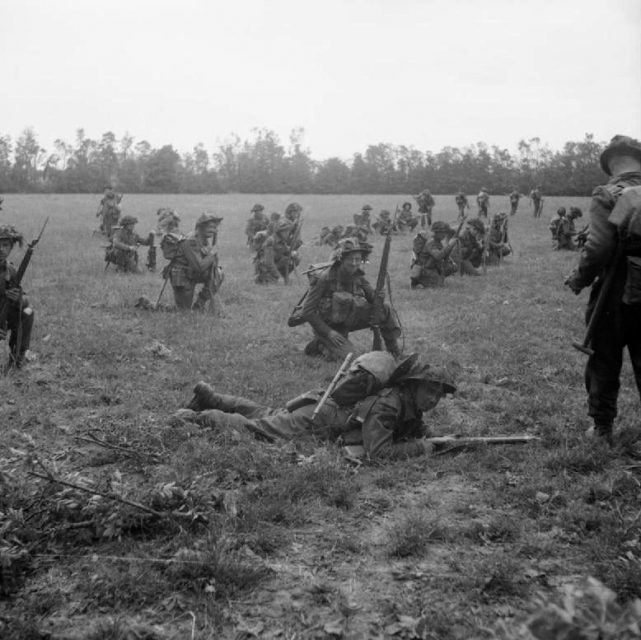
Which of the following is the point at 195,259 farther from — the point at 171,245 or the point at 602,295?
the point at 602,295

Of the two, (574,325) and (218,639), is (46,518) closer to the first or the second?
(218,639)

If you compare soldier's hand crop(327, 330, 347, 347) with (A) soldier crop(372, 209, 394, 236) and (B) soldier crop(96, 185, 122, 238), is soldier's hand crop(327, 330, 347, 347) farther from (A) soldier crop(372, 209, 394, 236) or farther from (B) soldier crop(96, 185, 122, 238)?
(A) soldier crop(372, 209, 394, 236)

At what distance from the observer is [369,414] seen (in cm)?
602

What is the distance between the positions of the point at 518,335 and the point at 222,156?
322 ft

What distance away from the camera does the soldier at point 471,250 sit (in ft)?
60.8

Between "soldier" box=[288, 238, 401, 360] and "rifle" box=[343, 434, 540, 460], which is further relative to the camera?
"soldier" box=[288, 238, 401, 360]

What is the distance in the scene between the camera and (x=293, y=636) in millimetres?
3514

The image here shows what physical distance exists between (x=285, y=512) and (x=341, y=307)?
487cm

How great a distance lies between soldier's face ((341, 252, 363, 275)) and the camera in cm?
937

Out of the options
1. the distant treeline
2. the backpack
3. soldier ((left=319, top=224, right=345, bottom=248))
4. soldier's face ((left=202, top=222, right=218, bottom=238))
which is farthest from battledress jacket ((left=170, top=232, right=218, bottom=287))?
the distant treeline

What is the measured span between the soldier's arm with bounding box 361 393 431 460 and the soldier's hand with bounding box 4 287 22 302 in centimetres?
493

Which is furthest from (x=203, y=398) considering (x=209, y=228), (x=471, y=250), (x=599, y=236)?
(x=471, y=250)

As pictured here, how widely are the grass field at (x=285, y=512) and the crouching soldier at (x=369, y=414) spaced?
0.28 meters

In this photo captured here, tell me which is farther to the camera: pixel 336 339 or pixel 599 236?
pixel 336 339
